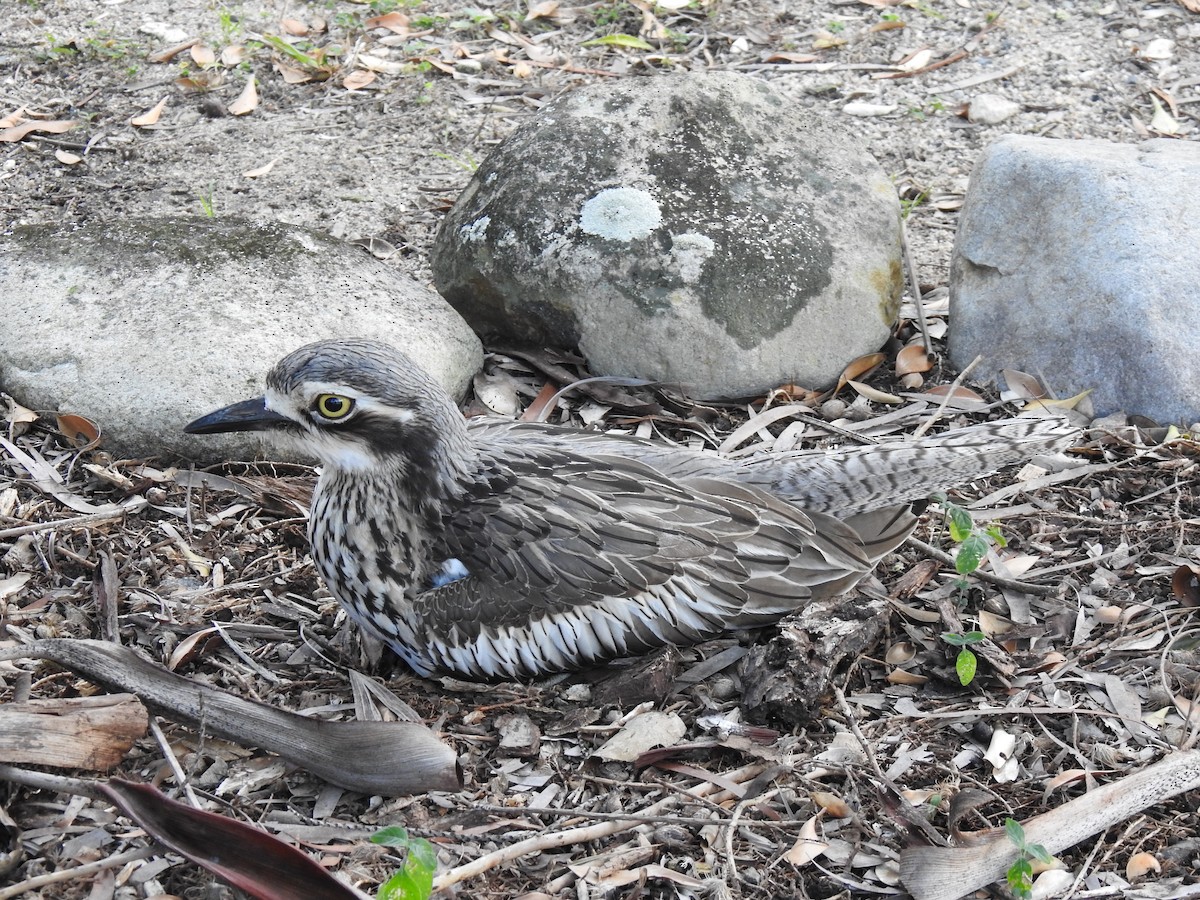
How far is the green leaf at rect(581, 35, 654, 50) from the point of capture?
7.14m

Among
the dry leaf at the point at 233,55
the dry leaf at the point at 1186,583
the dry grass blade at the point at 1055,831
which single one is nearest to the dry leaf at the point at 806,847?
the dry grass blade at the point at 1055,831

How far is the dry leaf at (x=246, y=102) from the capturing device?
263 inches

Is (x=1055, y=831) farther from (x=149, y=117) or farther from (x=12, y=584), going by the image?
(x=149, y=117)

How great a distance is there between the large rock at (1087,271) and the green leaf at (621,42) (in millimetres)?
2480

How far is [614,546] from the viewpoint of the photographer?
3770mm

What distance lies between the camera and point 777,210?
5.14 meters

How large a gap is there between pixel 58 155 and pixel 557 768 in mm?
4358

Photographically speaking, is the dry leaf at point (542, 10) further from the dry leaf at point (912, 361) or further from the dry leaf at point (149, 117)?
the dry leaf at point (912, 361)

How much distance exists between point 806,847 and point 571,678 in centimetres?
95

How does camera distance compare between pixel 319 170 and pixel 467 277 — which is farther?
pixel 319 170

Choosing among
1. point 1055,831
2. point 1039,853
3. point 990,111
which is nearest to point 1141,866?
point 1055,831

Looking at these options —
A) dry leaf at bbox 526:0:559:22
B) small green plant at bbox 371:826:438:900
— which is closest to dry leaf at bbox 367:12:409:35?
dry leaf at bbox 526:0:559:22

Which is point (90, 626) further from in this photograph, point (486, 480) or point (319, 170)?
point (319, 170)

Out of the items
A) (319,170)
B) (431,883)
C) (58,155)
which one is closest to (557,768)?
(431,883)
